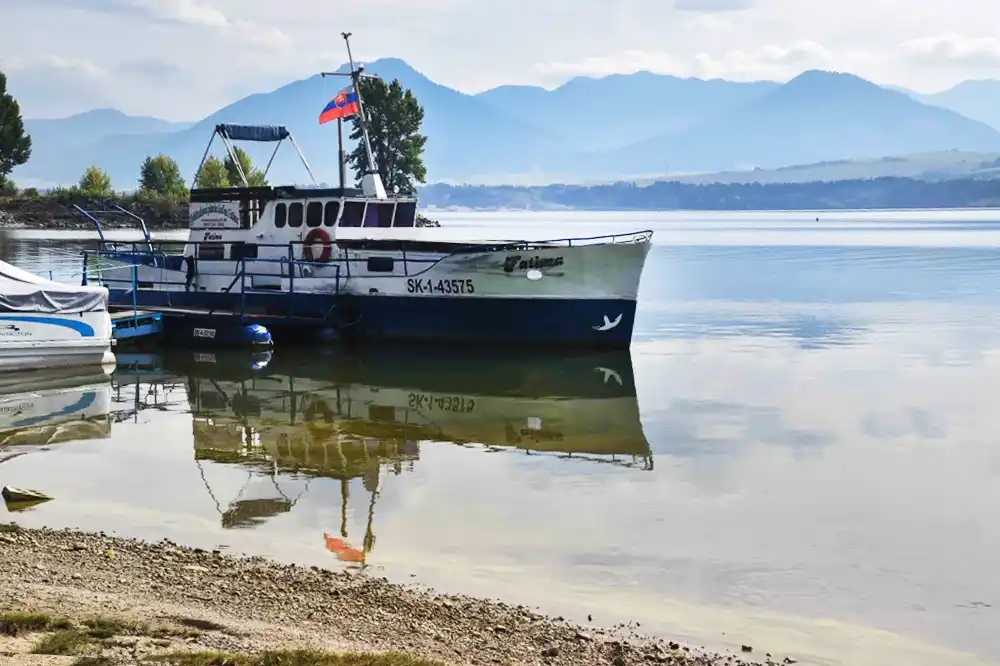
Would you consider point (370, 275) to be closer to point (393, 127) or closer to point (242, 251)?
point (242, 251)

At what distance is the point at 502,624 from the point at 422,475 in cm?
614

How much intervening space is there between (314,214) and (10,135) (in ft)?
313

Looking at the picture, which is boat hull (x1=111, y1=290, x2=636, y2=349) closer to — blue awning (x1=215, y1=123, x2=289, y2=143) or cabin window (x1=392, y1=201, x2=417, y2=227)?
cabin window (x1=392, y1=201, x2=417, y2=227)

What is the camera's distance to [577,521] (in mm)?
13086

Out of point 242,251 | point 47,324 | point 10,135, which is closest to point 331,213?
point 242,251

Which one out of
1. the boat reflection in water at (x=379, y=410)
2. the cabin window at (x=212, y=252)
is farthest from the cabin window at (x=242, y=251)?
the boat reflection in water at (x=379, y=410)

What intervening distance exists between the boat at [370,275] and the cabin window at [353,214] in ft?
0.09

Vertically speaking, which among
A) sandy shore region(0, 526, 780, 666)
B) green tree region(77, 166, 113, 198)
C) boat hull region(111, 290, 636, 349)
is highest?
green tree region(77, 166, 113, 198)

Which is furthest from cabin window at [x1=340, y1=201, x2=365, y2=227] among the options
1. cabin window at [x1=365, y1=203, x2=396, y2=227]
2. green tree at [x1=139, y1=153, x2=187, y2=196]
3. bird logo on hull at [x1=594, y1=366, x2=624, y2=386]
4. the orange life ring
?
green tree at [x1=139, y1=153, x2=187, y2=196]

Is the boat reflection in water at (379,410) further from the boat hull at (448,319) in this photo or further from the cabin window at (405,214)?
the cabin window at (405,214)

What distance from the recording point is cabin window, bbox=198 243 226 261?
29703 millimetres

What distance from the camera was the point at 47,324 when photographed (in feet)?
76.8

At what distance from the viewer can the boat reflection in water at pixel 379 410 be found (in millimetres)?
15969

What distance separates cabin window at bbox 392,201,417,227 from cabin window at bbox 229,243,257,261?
378cm
